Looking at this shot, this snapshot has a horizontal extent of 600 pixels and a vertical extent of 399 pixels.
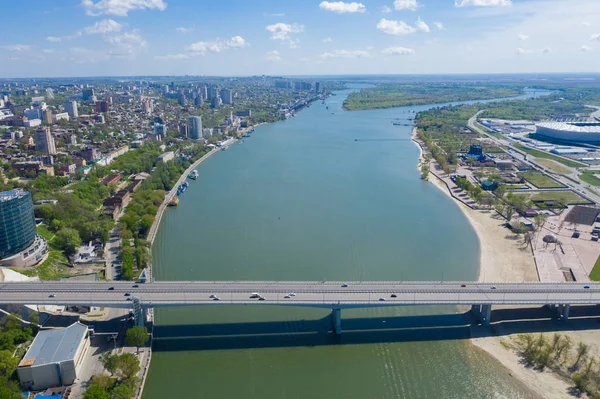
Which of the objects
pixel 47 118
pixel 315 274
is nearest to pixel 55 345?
pixel 315 274

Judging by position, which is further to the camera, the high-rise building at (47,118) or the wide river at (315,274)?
the high-rise building at (47,118)

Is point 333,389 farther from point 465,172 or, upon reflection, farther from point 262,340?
point 465,172

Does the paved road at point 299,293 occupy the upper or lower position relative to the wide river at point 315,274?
upper

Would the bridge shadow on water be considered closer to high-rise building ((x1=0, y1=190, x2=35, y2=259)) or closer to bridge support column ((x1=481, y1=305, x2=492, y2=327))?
bridge support column ((x1=481, y1=305, x2=492, y2=327))

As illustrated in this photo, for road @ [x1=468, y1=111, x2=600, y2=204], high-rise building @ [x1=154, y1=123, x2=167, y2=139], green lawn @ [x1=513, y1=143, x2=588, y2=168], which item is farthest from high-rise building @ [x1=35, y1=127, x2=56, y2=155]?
green lawn @ [x1=513, y1=143, x2=588, y2=168]

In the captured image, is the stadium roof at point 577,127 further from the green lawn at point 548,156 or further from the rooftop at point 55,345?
the rooftop at point 55,345

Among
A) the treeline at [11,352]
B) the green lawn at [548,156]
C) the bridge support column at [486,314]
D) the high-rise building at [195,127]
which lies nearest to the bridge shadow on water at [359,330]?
the bridge support column at [486,314]
